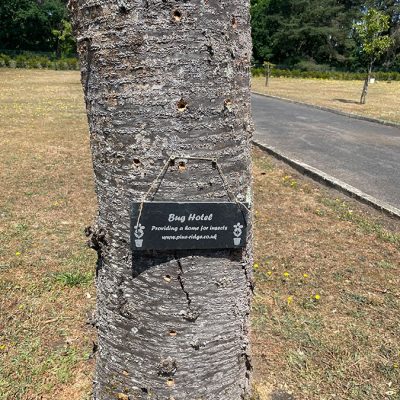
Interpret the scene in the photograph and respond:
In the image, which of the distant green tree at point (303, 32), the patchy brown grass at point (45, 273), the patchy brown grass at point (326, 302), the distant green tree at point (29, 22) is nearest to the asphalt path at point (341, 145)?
the patchy brown grass at point (326, 302)

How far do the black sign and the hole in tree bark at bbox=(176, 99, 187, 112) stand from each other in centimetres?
33

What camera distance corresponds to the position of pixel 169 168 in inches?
55.6

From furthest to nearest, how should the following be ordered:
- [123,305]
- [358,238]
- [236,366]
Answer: [358,238] → [236,366] → [123,305]

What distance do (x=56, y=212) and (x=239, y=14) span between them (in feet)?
14.8

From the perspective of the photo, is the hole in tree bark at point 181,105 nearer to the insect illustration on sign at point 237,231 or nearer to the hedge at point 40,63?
the insect illustration on sign at point 237,231

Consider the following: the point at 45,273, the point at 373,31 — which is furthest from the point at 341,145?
the point at 373,31

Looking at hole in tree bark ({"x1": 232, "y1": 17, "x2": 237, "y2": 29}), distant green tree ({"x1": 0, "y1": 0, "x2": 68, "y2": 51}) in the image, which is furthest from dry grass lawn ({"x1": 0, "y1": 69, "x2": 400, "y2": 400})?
distant green tree ({"x1": 0, "y1": 0, "x2": 68, "y2": 51})

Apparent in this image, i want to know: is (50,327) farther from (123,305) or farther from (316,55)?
(316,55)

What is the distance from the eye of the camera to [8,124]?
11523 millimetres

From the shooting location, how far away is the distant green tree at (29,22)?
50.0 metres

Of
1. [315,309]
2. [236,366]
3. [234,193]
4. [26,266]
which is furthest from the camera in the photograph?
[26,266]

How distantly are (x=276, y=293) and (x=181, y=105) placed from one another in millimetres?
2635

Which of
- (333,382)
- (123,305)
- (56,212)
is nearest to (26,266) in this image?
(56,212)

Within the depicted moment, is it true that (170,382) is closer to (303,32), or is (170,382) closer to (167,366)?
(167,366)
